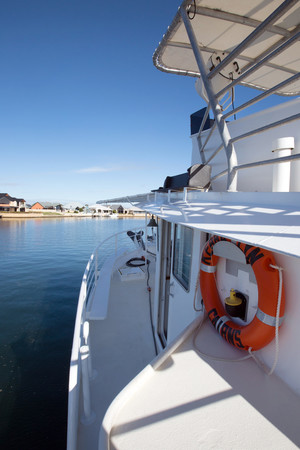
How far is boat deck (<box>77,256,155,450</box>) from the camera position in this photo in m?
2.03

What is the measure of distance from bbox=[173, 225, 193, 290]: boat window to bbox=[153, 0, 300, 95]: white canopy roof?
5.79 ft

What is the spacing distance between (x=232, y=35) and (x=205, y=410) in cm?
396

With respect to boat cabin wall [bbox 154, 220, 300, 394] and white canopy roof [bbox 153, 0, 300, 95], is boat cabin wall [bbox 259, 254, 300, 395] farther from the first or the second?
white canopy roof [bbox 153, 0, 300, 95]

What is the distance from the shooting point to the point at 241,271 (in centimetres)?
167

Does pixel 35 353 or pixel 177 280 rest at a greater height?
pixel 177 280

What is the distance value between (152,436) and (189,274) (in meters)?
1.58

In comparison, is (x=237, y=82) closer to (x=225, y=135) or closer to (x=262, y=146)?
(x=225, y=135)

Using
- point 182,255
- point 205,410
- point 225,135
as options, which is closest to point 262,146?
point 225,135

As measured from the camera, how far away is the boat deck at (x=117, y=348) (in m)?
2.03

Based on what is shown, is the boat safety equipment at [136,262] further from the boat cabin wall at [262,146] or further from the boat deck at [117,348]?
the boat cabin wall at [262,146]

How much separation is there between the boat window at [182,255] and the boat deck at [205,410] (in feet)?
3.70

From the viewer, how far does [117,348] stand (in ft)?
9.96

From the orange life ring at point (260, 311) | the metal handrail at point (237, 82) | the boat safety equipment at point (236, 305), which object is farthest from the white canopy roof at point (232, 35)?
the boat safety equipment at point (236, 305)

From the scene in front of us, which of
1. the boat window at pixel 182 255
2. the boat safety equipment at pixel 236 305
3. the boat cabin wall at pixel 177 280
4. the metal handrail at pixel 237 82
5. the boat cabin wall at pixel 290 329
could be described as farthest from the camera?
the boat window at pixel 182 255
